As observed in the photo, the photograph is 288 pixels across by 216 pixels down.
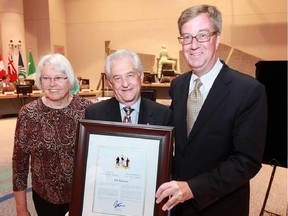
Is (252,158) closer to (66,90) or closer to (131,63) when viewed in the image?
(131,63)

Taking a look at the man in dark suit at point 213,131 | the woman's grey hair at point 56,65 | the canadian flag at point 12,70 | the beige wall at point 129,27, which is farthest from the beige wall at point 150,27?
the man in dark suit at point 213,131

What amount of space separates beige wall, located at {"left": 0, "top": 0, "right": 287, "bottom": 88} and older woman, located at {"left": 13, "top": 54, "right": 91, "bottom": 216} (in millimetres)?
9730

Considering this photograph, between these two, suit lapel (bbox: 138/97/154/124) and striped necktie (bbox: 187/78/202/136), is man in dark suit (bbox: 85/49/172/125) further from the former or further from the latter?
striped necktie (bbox: 187/78/202/136)

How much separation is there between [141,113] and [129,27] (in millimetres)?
10709

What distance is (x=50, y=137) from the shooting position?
1692 mm

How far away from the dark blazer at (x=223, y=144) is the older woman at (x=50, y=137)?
66cm

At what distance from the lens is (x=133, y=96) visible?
1.46 meters

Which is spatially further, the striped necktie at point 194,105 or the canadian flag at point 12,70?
the canadian flag at point 12,70

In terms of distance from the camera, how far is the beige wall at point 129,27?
33.2ft

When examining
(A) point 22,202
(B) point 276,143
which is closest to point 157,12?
(B) point 276,143

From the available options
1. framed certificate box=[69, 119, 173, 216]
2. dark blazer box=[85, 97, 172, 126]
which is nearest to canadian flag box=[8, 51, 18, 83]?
dark blazer box=[85, 97, 172, 126]
